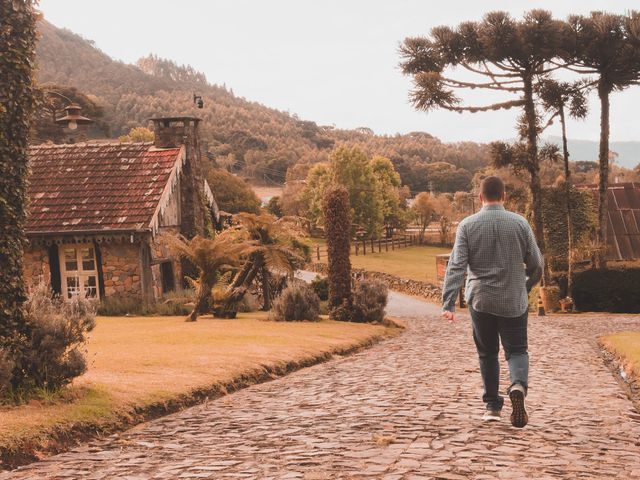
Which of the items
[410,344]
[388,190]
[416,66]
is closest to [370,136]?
[388,190]

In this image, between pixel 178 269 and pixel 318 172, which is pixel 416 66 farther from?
pixel 318 172

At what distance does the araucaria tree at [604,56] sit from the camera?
3142 centimetres

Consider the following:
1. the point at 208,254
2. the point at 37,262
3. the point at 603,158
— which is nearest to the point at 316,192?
the point at 603,158

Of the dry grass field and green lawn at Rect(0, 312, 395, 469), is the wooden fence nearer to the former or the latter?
the dry grass field

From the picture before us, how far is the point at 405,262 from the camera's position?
56.2 meters

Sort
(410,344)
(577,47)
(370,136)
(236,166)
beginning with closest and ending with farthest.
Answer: (410,344), (577,47), (236,166), (370,136)

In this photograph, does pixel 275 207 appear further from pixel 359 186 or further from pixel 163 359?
pixel 163 359

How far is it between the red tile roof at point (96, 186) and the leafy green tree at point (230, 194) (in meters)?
25.9

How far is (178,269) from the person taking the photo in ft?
90.0

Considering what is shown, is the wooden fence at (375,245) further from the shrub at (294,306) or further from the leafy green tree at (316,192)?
the shrub at (294,306)

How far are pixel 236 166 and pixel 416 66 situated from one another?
95.5 m

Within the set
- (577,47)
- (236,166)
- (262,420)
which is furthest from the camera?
(236,166)

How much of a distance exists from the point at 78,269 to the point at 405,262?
33.9 m

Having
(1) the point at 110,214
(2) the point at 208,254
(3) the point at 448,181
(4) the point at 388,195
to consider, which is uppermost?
(3) the point at 448,181
